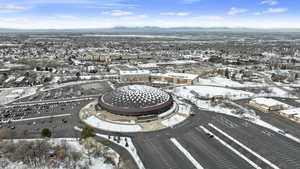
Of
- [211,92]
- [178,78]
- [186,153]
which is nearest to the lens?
[186,153]

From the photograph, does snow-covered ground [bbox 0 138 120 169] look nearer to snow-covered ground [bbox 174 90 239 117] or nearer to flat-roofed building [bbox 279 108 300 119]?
snow-covered ground [bbox 174 90 239 117]

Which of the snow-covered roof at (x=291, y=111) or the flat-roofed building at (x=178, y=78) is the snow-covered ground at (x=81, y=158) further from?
the flat-roofed building at (x=178, y=78)

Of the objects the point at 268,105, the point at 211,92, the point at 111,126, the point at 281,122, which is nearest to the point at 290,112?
the point at 268,105

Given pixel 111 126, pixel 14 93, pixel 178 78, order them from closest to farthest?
1. pixel 111 126
2. pixel 14 93
3. pixel 178 78

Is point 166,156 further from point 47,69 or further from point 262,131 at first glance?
point 47,69

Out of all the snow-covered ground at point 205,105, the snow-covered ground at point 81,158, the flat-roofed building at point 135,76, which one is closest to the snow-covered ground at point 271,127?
the snow-covered ground at point 205,105

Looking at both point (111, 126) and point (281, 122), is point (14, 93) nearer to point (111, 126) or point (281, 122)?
point (111, 126)
